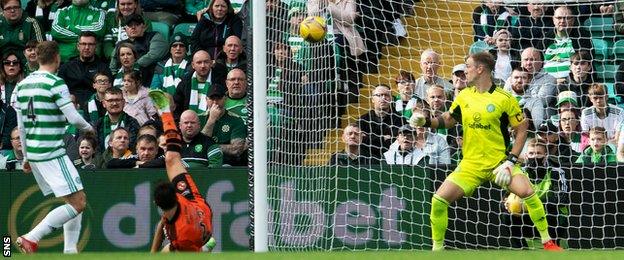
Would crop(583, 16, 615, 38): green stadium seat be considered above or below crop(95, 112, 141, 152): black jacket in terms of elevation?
above

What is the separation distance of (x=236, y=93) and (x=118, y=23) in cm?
213

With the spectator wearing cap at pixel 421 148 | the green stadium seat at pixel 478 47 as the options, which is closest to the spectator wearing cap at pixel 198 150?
the spectator wearing cap at pixel 421 148

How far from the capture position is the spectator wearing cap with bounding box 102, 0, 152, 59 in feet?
48.9

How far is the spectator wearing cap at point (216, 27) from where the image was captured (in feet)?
46.9

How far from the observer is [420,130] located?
491 inches

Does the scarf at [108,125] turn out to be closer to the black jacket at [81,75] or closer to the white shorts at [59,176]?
the black jacket at [81,75]

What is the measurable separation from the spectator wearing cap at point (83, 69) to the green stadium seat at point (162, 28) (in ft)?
2.13

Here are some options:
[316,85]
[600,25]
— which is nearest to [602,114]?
[600,25]

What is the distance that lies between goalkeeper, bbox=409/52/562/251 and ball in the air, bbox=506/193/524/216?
87cm

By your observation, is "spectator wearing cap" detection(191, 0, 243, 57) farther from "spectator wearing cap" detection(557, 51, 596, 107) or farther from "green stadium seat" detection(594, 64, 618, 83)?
"green stadium seat" detection(594, 64, 618, 83)

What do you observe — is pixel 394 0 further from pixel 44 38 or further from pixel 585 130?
pixel 44 38

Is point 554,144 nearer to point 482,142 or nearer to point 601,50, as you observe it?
point 601,50

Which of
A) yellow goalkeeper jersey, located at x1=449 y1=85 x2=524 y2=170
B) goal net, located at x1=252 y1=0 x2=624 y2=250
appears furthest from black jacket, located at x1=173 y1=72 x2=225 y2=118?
yellow goalkeeper jersey, located at x1=449 y1=85 x2=524 y2=170

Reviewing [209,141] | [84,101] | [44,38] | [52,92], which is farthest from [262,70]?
[44,38]
